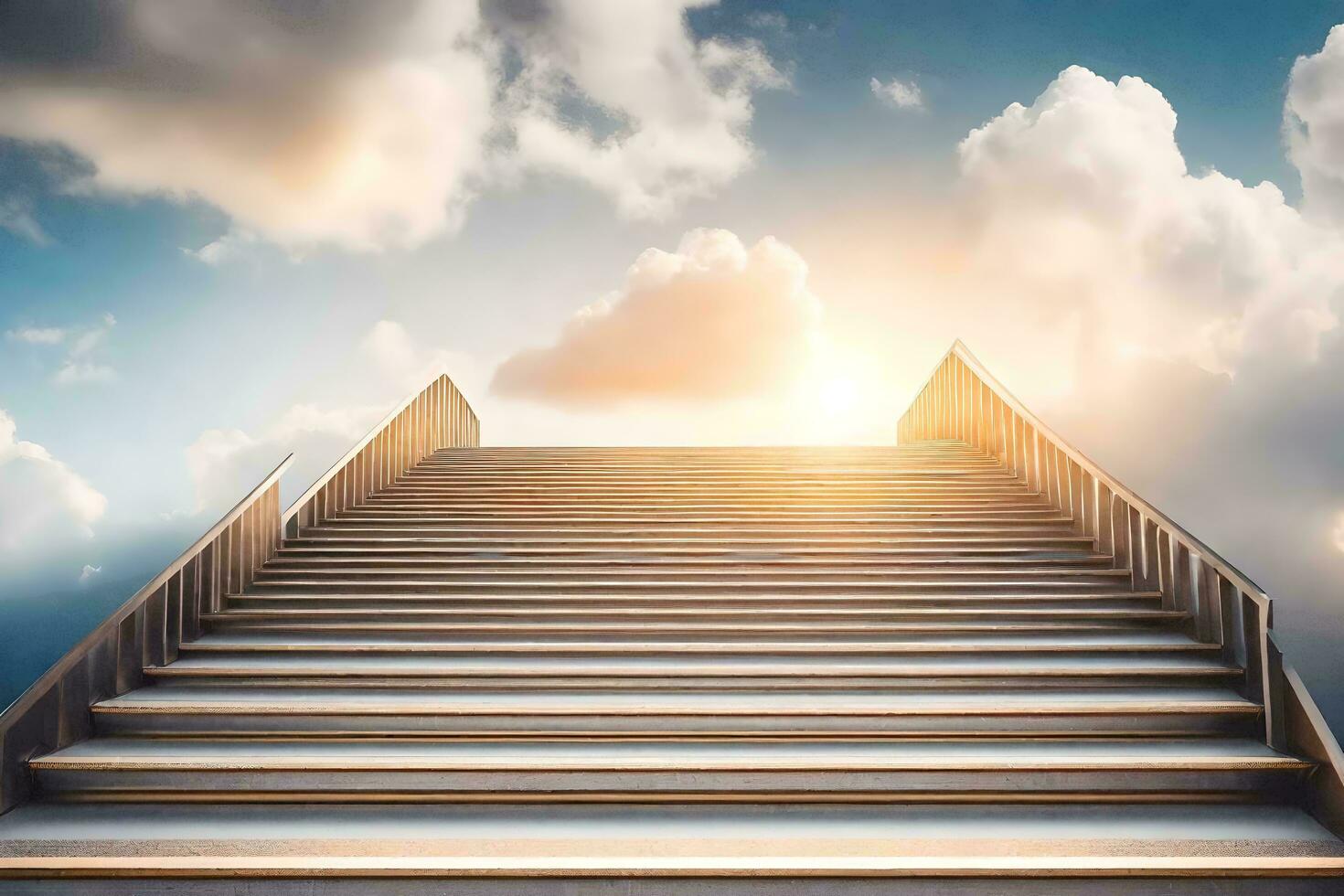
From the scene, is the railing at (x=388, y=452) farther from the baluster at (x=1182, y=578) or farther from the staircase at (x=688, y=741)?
the baluster at (x=1182, y=578)

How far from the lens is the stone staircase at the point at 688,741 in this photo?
8.32ft

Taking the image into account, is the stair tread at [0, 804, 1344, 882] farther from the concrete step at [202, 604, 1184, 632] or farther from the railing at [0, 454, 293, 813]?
the concrete step at [202, 604, 1184, 632]

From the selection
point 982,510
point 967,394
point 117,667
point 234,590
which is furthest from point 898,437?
point 117,667

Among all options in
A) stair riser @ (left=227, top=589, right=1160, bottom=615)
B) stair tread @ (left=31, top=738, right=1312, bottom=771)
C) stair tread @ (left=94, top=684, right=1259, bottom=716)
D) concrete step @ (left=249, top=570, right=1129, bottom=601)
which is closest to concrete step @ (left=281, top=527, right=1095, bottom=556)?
concrete step @ (left=249, top=570, right=1129, bottom=601)

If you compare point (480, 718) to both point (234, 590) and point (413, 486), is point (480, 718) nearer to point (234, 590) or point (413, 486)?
point (234, 590)

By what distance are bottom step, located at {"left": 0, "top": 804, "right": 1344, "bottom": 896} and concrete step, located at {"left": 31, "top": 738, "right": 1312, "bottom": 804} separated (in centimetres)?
6

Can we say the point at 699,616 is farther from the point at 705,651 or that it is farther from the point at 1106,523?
the point at 1106,523

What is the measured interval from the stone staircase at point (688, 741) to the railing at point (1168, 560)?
0.38 feet

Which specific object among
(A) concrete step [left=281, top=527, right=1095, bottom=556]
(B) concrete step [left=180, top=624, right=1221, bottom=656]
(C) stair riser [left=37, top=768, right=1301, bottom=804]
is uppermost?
→ (A) concrete step [left=281, top=527, right=1095, bottom=556]

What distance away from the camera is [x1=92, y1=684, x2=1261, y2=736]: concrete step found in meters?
3.13

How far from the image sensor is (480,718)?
3.20 metres

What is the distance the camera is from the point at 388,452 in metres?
6.62

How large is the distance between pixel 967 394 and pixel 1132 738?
480 centimetres

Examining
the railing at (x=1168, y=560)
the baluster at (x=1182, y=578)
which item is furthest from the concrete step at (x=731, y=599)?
the railing at (x=1168, y=560)
